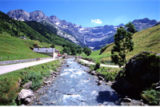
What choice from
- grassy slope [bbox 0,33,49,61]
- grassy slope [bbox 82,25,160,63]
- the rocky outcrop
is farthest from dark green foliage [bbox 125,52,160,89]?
grassy slope [bbox 0,33,49,61]

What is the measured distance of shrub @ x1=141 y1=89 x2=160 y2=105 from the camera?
13595mm

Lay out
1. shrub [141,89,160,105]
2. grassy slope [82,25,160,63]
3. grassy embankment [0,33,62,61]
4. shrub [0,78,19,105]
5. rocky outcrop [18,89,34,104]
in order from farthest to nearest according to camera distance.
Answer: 1. grassy slope [82,25,160,63]
2. grassy embankment [0,33,62,61]
3. rocky outcrop [18,89,34,104]
4. shrub [141,89,160,105]
5. shrub [0,78,19,105]

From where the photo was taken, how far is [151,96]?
14367 mm

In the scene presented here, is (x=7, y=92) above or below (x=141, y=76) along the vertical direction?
below

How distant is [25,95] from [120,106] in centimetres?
1432

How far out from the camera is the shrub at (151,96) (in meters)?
13.6

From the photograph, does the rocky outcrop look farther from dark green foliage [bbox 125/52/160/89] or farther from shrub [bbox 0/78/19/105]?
dark green foliage [bbox 125/52/160/89]

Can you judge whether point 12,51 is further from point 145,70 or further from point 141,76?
point 145,70

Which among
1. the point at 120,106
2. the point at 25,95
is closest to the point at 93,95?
the point at 120,106

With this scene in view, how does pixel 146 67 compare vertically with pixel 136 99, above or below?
above

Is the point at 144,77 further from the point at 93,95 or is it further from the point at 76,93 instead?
the point at 76,93

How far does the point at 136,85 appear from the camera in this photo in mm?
17938

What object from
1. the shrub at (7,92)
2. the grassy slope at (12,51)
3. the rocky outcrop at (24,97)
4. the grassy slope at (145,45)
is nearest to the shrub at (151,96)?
the rocky outcrop at (24,97)

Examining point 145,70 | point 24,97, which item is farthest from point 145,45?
point 24,97
